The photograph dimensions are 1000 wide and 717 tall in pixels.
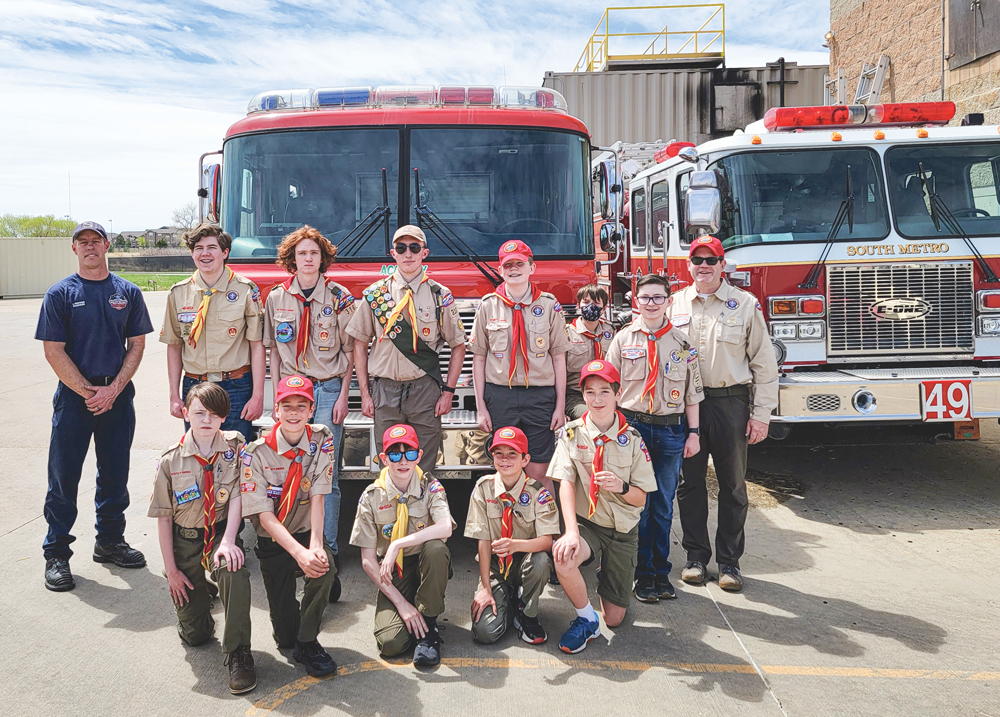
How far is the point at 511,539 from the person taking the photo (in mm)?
3703

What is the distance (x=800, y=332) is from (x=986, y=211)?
169cm

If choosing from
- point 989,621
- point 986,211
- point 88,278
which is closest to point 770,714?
point 989,621

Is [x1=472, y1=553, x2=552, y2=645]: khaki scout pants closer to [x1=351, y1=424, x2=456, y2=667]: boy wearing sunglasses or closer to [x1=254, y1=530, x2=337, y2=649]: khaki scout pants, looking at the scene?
[x1=351, y1=424, x2=456, y2=667]: boy wearing sunglasses

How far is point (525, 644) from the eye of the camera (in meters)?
3.68

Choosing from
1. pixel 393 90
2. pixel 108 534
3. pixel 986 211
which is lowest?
pixel 108 534

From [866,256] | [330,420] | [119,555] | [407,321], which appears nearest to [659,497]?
[407,321]

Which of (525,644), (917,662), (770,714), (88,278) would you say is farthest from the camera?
(88,278)

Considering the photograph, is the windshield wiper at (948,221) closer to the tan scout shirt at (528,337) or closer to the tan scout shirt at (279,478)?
the tan scout shirt at (528,337)

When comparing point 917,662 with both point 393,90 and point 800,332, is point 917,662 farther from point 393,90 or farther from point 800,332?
point 393,90

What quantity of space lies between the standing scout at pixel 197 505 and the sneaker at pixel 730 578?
2.40m

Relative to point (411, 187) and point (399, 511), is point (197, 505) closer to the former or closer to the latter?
point (399, 511)

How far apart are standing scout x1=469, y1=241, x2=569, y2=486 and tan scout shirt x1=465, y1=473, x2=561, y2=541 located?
1.47ft

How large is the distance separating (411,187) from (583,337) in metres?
1.48

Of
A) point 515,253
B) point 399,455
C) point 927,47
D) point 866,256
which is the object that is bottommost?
point 399,455
